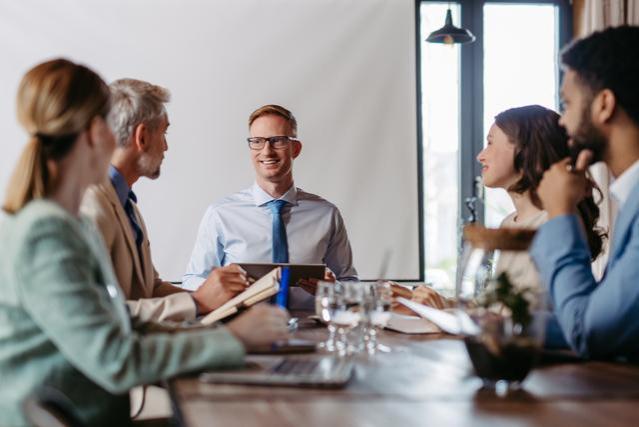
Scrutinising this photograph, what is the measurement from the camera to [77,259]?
4.73 ft

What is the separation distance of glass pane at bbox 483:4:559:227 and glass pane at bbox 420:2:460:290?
0.68 ft

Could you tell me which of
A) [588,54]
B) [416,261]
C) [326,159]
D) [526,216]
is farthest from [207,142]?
[588,54]

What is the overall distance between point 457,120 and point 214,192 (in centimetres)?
156

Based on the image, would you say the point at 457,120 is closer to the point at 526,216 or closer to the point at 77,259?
the point at 526,216

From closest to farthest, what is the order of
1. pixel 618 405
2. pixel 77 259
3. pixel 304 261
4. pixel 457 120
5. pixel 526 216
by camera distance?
1. pixel 618 405
2. pixel 77 259
3. pixel 526 216
4. pixel 304 261
5. pixel 457 120

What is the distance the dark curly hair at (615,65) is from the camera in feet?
6.13

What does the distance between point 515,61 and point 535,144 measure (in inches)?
102

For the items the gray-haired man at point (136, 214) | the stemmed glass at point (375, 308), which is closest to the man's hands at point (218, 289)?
the gray-haired man at point (136, 214)

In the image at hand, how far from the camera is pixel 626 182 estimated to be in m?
1.89

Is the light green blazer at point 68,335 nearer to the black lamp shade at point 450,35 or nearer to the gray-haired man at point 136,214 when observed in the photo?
the gray-haired man at point 136,214

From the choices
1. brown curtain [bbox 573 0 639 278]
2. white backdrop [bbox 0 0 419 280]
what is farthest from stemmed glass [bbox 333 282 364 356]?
brown curtain [bbox 573 0 639 278]

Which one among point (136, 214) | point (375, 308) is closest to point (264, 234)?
point (136, 214)

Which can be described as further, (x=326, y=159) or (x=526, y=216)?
(x=326, y=159)

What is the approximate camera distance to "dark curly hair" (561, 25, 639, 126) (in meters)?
1.87
